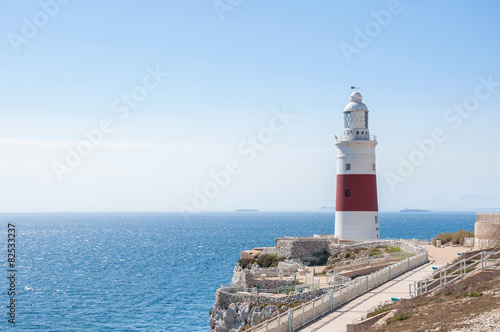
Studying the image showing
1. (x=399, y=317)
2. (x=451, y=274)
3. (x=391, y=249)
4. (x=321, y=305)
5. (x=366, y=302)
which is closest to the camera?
(x=399, y=317)

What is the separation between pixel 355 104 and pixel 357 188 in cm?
658

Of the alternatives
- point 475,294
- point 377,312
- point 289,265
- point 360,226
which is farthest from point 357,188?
point 475,294

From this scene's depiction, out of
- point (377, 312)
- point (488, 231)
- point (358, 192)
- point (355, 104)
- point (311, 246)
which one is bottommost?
point (377, 312)

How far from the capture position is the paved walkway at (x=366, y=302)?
69.3 feet

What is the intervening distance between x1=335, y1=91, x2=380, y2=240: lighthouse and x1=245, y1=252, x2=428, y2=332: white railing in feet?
44.7

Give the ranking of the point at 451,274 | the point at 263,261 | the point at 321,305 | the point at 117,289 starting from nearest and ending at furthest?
the point at 321,305 < the point at 451,274 < the point at 263,261 < the point at 117,289

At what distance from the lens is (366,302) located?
24219 mm

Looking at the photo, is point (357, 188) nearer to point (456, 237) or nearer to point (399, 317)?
point (456, 237)

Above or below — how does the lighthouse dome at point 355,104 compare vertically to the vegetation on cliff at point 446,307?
above

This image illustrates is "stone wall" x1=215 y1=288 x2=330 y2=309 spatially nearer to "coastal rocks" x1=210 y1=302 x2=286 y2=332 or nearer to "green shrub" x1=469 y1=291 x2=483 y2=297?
"coastal rocks" x1=210 y1=302 x2=286 y2=332

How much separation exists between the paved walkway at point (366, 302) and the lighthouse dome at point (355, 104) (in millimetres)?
15082

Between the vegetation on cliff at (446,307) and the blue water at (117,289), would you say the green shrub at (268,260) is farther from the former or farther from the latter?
the vegetation on cliff at (446,307)

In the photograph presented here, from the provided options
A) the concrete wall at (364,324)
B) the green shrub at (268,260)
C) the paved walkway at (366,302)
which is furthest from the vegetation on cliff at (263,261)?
the concrete wall at (364,324)

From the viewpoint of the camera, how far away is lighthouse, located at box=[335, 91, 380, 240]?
1724 inches
